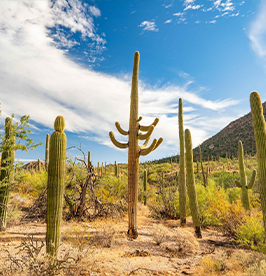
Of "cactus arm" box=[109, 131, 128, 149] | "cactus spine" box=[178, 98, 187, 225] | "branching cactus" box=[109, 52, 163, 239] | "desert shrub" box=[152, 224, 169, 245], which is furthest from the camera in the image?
"cactus spine" box=[178, 98, 187, 225]

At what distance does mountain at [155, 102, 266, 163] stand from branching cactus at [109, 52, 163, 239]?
34.8 m

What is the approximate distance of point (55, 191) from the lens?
16.4 feet

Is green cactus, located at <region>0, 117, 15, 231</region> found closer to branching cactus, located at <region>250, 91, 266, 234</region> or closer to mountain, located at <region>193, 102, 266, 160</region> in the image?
branching cactus, located at <region>250, 91, 266, 234</region>

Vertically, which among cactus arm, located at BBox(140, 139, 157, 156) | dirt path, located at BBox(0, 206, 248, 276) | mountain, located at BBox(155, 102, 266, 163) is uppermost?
mountain, located at BBox(155, 102, 266, 163)

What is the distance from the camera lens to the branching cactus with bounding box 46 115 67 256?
4.92m

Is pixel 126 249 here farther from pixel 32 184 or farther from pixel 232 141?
pixel 232 141

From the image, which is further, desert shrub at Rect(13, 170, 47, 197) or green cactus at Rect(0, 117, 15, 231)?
desert shrub at Rect(13, 170, 47, 197)

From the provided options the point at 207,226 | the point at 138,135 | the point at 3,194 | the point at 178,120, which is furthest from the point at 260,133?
the point at 3,194

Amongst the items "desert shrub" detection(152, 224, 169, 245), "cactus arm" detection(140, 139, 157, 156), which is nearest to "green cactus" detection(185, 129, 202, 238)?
"desert shrub" detection(152, 224, 169, 245)

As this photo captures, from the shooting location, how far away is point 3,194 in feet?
27.2

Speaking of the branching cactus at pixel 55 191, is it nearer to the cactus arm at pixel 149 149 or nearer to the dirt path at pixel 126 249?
the dirt path at pixel 126 249

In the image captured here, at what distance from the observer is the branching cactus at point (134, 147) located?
7883mm

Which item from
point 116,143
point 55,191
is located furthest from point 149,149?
point 55,191

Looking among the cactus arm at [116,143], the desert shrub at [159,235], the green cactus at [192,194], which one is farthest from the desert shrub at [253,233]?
the cactus arm at [116,143]
